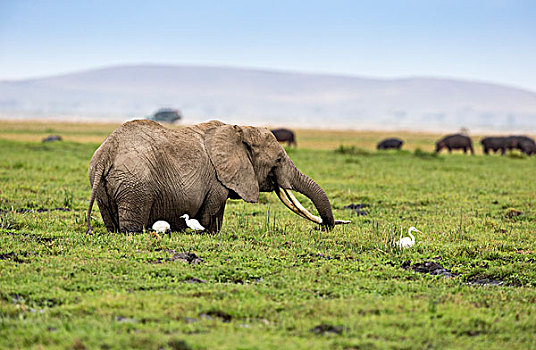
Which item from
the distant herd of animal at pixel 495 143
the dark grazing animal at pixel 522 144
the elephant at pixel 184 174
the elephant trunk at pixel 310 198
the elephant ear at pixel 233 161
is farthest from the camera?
the distant herd of animal at pixel 495 143

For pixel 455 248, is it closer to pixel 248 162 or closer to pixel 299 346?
pixel 248 162

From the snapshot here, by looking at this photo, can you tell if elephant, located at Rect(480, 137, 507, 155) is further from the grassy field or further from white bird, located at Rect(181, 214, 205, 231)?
white bird, located at Rect(181, 214, 205, 231)

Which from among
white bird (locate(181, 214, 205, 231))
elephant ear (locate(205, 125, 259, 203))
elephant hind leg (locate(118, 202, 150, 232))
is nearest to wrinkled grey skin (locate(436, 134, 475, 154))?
elephant ear (locate(205, 125, 259, 203))

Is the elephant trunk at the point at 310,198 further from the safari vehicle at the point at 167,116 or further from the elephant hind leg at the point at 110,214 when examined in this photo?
the safari vehicle at the point at 167,116

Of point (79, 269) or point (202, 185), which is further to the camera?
point (202, 185)

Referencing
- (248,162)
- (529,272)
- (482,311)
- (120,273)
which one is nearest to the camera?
(482,311)

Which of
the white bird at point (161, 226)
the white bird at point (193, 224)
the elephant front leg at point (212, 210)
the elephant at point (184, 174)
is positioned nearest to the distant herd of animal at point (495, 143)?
the elephant at point (184, 174)

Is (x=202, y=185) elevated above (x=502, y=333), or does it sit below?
above

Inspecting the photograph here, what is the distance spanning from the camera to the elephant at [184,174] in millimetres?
9719

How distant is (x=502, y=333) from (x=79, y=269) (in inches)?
188

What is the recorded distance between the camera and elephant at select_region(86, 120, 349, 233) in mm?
9719

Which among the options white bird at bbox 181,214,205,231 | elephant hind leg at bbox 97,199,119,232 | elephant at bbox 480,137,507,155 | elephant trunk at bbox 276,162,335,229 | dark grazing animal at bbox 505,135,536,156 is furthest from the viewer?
elephant at bbox 480,137,507,155

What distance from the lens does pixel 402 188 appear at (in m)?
18.4

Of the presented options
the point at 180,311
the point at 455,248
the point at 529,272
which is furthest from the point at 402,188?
the point at 180,311
